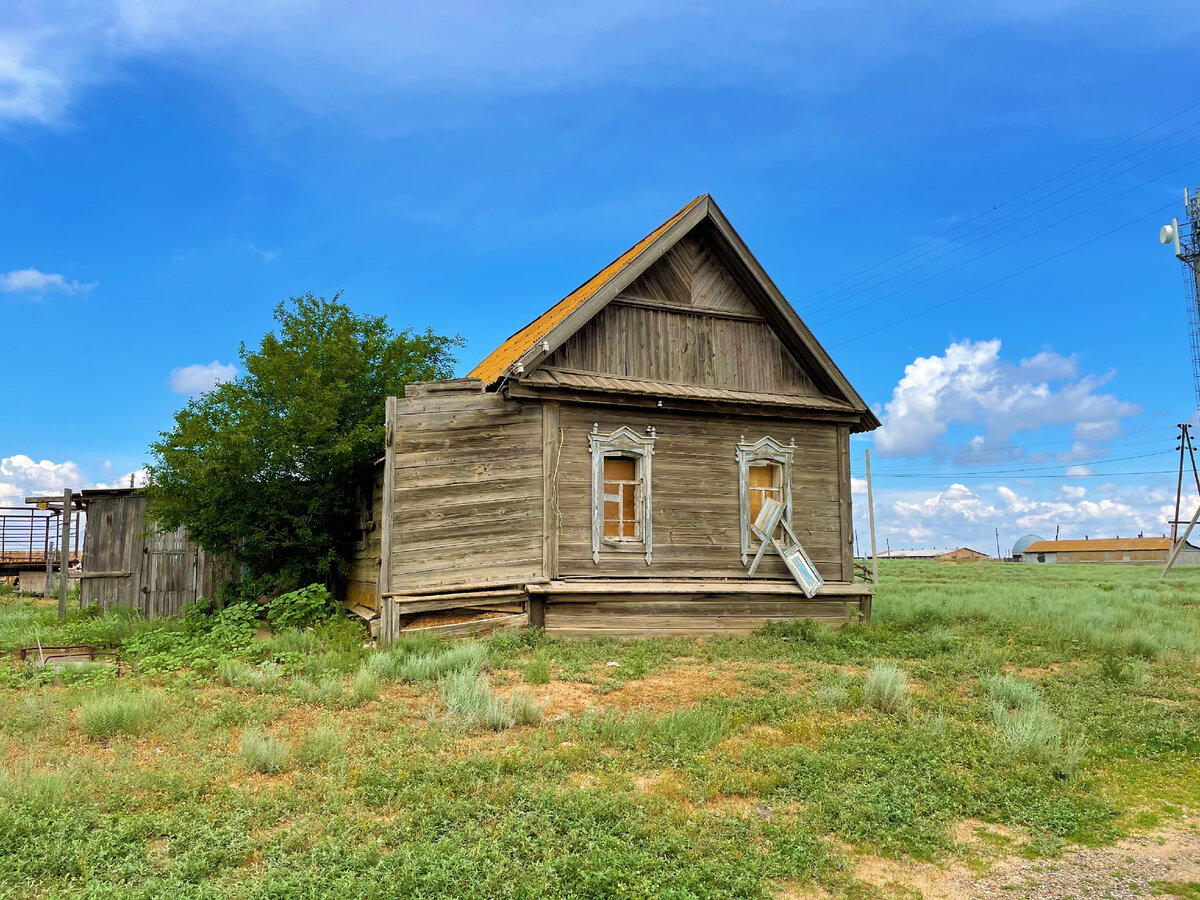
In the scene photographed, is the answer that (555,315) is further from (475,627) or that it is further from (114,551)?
(114,551)

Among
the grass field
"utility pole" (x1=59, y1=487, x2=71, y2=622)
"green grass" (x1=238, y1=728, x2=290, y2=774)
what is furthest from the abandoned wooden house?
"utility pole" (x1=59, y1=487, x2=71, y2=622)

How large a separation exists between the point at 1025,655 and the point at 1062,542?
304 feet

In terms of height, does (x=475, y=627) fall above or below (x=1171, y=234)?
below

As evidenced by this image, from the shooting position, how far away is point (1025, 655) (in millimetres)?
12398

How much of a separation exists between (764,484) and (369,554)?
768 centimetres

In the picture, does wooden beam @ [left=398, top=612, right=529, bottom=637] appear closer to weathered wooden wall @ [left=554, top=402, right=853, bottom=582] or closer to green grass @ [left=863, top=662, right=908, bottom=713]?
weathered wooden wall @ [left=554, top=402, right=853, bottom=582]

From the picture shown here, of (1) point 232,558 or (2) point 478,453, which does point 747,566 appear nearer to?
(2) point 478,453

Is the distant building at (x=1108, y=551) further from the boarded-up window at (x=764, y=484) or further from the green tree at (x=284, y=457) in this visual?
the green tree at (x=284, y=457)

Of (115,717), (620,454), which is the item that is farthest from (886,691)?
(115,717)

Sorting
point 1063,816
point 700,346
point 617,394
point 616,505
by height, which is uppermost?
point 700,346

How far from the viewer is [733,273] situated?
51.1ft

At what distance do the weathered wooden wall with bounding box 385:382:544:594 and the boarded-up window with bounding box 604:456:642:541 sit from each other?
141cm

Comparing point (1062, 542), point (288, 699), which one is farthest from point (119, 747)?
point (1062, 542)

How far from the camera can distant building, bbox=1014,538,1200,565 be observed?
260 feet
